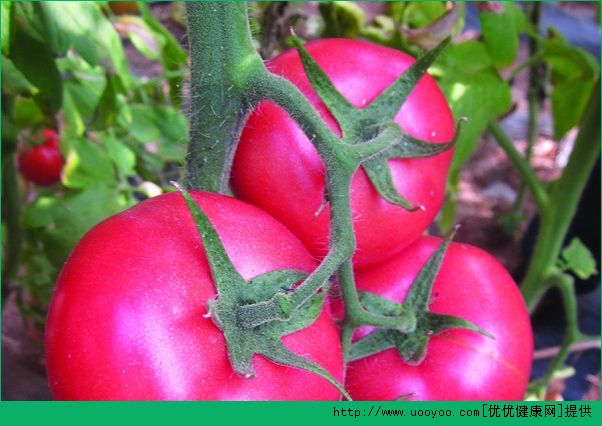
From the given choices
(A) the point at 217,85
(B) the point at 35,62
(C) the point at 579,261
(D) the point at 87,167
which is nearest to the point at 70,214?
(D) the point at 87,167

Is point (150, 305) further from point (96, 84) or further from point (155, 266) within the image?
point (96, 84)

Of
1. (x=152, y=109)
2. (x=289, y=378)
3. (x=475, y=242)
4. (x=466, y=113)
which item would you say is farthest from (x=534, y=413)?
(x=475, y=242)

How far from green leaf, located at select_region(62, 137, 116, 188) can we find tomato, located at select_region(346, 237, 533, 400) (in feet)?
1.53

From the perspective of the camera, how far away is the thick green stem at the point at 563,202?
→ 1010mm

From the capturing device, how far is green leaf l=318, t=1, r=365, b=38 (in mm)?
914

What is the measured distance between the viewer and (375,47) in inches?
21.8

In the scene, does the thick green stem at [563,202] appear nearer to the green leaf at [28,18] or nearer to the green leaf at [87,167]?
the green leaf at [87,167]

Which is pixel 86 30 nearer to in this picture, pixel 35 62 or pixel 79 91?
pixel 35 62

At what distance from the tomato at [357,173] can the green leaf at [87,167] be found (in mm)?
445

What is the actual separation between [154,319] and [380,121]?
191 millimetres

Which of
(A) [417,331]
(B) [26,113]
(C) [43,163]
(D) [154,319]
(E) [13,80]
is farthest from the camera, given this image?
(C) [43,163]

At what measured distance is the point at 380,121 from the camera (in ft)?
1.60

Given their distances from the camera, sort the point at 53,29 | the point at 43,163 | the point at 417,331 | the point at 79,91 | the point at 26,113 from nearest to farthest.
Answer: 1. the point at 417,331
2. the point at 53,29
3. the point at 79,91
4. the point at 26,113
5. the point at 43,163

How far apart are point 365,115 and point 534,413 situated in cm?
23
